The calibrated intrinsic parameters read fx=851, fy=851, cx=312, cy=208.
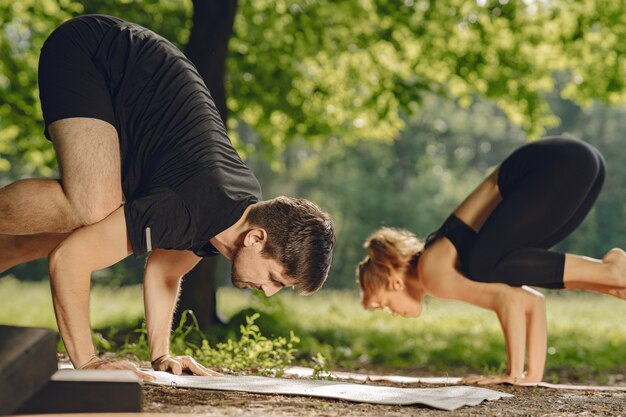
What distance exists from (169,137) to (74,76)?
468 mm

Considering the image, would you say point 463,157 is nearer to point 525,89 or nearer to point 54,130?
point 525,89

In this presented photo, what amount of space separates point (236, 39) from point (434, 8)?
2399mm

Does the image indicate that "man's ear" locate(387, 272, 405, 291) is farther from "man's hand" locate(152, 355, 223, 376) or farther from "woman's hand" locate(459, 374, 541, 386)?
"man's hand" locate(152, 355, 223, 376)

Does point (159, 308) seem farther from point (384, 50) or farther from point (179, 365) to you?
point (384, 50)

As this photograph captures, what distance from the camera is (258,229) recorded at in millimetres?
3607

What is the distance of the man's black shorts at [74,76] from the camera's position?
11.6 feet

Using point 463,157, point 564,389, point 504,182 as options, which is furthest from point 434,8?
point 463,157

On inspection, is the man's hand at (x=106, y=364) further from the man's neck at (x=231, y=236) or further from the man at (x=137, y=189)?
the man's neck at (x=231, y=236)

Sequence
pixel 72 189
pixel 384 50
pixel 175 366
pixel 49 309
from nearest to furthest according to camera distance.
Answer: pixel 72 189 < pixel 175 366 < pixel 384 50 < pixel 49 309

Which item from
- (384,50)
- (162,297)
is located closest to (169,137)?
(162,297)

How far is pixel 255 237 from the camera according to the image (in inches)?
142

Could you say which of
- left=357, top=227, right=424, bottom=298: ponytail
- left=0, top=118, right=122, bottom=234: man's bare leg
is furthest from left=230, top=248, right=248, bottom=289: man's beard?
left=357, top=227, right=424, bottom=298: ponytail

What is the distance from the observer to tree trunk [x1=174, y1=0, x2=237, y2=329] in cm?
778

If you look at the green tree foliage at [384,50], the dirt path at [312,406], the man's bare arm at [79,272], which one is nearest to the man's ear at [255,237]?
the man's bare arm at [79,272]
